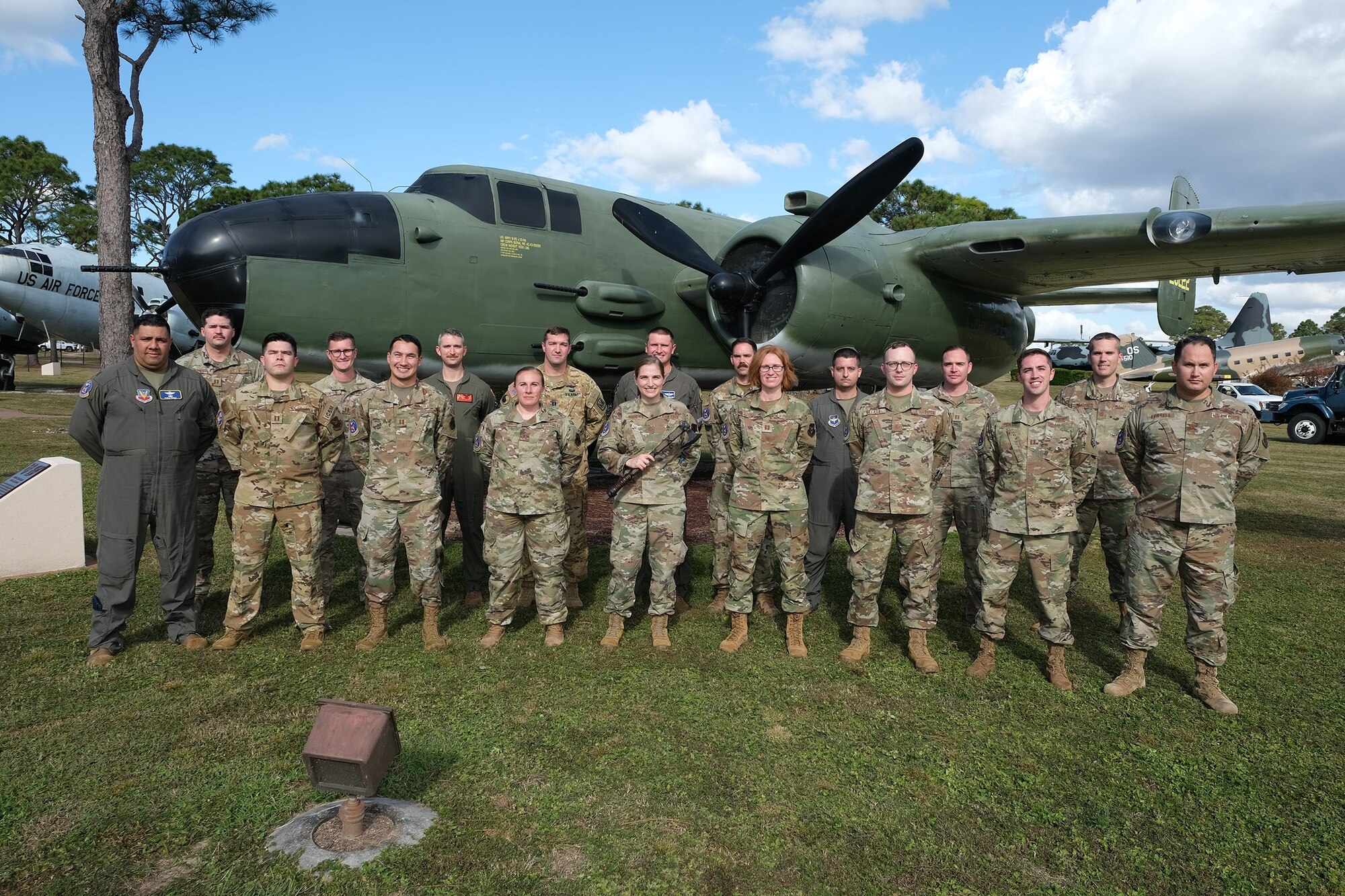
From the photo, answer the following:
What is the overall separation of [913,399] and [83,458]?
12.5m

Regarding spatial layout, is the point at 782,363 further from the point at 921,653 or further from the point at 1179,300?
the point at 1179,300

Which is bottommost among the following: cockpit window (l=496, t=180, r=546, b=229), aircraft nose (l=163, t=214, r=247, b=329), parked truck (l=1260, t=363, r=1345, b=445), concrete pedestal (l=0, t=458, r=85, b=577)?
concrete pedestal (l=0, t=458, r=85, b=577)

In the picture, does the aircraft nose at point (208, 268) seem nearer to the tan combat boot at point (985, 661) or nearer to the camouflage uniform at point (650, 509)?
the camouflage uniform at point (650, 509)

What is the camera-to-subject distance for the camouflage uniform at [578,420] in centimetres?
578

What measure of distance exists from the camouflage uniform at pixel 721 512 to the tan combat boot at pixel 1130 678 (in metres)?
2.22

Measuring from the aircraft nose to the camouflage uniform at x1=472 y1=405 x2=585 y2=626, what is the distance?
320 cm

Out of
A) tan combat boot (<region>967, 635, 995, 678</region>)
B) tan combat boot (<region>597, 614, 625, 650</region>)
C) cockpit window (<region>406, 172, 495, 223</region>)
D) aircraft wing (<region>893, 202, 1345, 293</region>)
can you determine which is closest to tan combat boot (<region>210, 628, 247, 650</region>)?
tan combat boot (<region>597, 614, 625, 650</region>)

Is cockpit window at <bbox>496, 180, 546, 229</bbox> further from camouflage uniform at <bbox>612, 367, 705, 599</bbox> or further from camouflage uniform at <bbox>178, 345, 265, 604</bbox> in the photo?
camouflage uniform at <bbox>178, 345, 265, 604</bbox>

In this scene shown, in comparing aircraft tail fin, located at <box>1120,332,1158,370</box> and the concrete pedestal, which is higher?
aircraft tail fin, located at <box>1120,332,1158,370</box>

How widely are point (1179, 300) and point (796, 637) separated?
9.76 m

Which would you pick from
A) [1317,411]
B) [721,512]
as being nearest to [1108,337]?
[721,512]

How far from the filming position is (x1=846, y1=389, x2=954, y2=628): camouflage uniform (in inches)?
186

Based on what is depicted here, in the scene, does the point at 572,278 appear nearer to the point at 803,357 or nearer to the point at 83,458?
the point at 803,357

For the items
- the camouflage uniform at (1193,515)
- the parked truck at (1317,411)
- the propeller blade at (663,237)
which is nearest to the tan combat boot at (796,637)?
the camouflage uniform at (1193,515)
